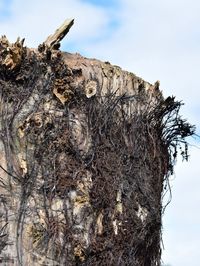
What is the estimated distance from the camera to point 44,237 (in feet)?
22.2

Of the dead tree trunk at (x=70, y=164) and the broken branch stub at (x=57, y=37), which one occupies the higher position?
the broken branch stub at (x=57, y=37)

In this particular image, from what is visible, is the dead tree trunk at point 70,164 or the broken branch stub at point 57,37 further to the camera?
the broken branch stub at point 57,37

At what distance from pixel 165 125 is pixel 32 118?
1.74m

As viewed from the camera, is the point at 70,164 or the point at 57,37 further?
the point at 57,37

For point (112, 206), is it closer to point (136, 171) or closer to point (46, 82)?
point (136, 171)

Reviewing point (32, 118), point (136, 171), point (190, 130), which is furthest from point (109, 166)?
point (190, 130)

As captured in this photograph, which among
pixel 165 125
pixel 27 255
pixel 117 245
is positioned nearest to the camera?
pixel 27 255

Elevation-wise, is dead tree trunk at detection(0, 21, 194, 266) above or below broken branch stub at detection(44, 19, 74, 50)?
below

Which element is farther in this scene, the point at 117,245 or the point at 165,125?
the point at 165,125

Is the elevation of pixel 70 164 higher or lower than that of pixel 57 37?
lower

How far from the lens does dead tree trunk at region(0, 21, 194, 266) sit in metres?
6.79

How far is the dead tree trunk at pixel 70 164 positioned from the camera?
6.79 metres

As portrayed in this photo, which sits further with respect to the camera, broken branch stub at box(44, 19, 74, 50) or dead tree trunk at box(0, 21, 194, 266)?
broken branch stub at box(44, 19, 74, 50)

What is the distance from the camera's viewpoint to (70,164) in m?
7.00
